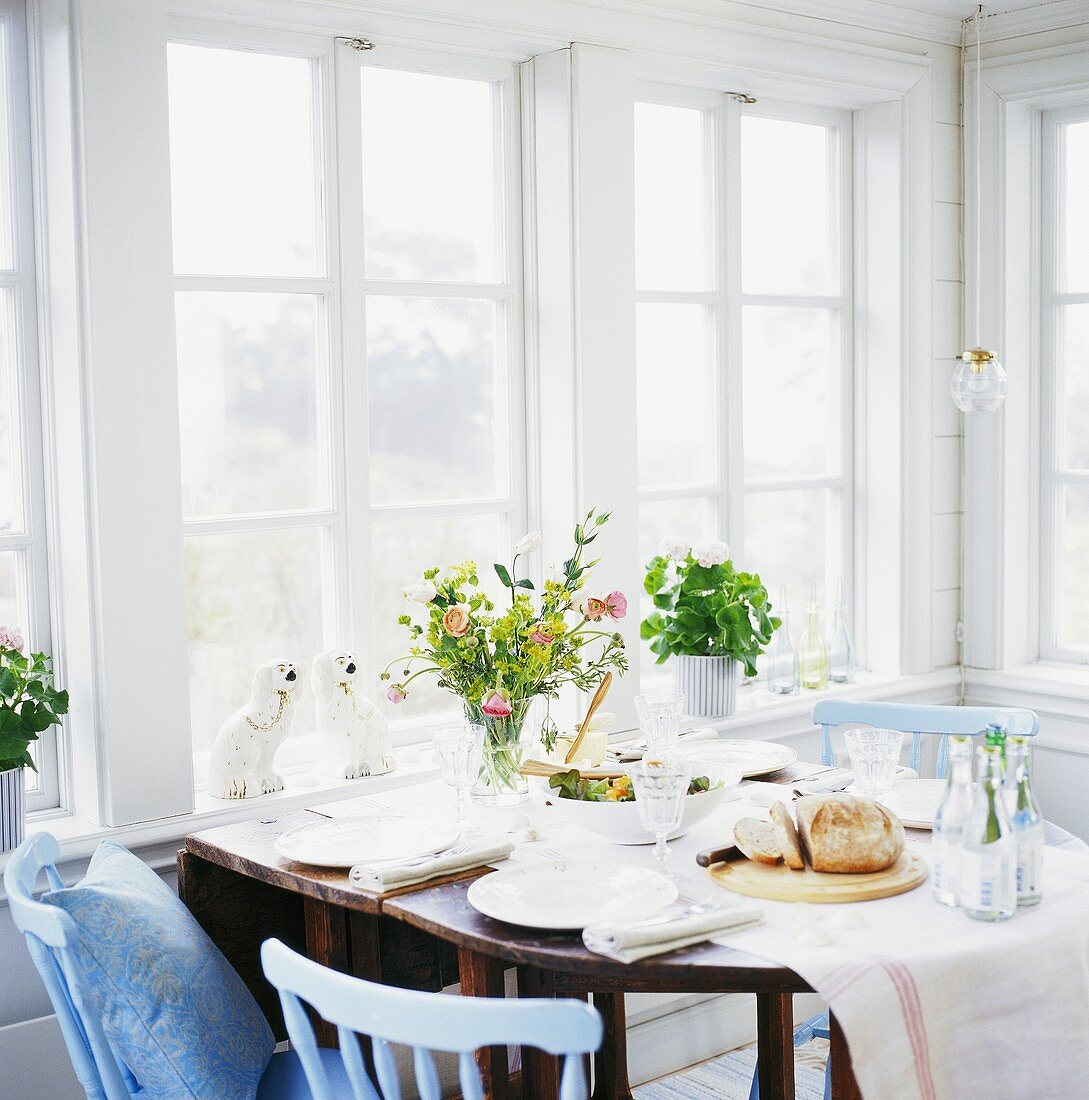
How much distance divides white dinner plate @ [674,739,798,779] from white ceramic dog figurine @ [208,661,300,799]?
74 centimetres

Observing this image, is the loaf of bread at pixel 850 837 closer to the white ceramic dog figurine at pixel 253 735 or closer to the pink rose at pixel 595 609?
the pink rose at pixel 595 609

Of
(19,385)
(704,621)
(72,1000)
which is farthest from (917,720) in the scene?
(19,385)

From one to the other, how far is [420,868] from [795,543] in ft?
6.39

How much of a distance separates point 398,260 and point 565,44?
0.59m

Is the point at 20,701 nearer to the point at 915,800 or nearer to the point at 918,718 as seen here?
the point at 915,800

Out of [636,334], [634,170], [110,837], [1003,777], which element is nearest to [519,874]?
[1003,777]

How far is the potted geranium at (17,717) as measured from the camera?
7.20 feet

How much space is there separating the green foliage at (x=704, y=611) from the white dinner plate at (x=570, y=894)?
128cm

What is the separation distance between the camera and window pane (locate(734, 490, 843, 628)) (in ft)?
11.5

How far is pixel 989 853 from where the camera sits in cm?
167

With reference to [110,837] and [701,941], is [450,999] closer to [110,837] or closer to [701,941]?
[701,941]

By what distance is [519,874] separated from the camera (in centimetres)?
189

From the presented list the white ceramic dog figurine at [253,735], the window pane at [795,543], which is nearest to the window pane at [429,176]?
the white ceramic dog figurine at [253,735]

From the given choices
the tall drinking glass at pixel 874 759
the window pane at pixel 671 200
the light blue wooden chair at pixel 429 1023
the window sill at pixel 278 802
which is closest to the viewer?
the light blue wooden chair at pixel 429 1023
